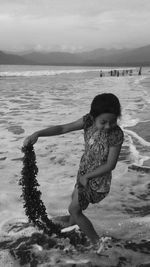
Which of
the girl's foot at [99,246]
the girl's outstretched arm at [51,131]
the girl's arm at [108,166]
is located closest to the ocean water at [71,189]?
the girl's foot at [99,246]

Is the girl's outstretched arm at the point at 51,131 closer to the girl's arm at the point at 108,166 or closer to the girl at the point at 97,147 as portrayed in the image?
the girl at the point at 97,147

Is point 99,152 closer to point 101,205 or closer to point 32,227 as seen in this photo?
point 32,227

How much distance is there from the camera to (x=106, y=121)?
3.67 meters

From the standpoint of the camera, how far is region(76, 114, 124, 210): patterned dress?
12.1ft

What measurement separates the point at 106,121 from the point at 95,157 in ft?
1.28

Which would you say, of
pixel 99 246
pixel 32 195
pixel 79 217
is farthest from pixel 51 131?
pixel 99 246

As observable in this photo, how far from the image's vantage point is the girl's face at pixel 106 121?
364cm

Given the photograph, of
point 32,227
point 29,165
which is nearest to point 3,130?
point 32,227

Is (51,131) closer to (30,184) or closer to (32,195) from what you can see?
(30,184)

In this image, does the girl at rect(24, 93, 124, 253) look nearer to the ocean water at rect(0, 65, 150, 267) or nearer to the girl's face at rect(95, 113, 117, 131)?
the girl's face at rect(95, 113, 117, 131)

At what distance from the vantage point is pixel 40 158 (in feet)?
26.6

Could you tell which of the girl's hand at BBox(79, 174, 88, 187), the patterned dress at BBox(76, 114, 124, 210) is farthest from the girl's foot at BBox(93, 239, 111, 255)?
the girl's hand at BBox(79, 174, 88, 187)

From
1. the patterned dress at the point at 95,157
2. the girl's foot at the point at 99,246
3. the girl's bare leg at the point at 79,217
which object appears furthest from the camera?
the girl's foot at the point at 99,246

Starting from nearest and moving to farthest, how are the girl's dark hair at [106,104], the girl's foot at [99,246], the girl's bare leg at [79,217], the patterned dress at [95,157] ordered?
the girl's dark hair at [106,104] < the patterned dress at [95,157] < the girl's bare leg at [79,217] < the girl's foot at [99,246]
